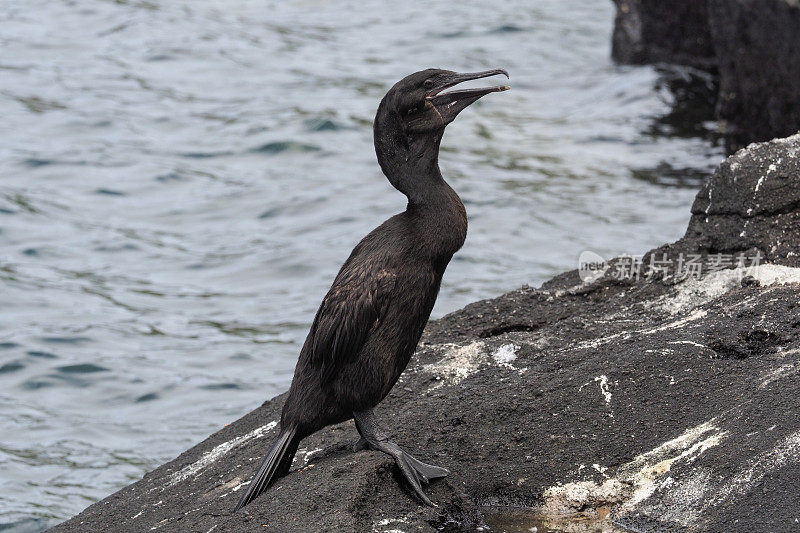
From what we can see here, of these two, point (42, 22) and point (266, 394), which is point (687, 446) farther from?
point (42, 22)

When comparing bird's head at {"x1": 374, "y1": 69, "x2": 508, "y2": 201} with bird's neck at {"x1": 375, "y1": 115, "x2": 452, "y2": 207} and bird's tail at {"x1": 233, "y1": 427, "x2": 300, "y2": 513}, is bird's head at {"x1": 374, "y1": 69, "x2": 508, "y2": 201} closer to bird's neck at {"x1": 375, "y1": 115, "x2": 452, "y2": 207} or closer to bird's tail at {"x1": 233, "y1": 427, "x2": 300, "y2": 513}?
bird's neck at {"x1": 375, "y1": 115, "x2": 452, "y2": 207}

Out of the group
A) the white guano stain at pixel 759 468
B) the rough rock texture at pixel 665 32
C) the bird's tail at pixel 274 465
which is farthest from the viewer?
the rough rock texture at pixel 665 32

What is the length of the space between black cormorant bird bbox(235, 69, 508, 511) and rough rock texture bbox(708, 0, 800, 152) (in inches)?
264

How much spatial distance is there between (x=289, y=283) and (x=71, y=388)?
2.25m

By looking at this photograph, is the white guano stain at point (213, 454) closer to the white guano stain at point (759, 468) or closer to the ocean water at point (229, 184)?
the white guano stain at point (759, 468)

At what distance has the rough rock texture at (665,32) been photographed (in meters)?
13.6

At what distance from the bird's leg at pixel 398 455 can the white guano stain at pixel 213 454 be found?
0.89 m

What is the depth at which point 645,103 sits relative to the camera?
13469 mm

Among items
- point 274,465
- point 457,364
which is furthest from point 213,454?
point 457,364

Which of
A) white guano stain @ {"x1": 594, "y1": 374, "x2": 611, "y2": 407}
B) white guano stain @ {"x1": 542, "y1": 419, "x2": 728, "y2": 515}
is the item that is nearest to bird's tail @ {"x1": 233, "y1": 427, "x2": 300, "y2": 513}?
white guano stain @ {"x1": 542, "y1": 419, "x2": 728, "y2": 515}

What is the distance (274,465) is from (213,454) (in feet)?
3.13

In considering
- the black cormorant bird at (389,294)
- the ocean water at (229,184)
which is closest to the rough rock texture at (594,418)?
the black cormorant bird at (389,294)

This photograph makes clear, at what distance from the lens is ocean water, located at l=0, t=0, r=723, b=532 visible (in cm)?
834

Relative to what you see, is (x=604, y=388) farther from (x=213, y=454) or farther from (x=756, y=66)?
(x=756, y=66)
